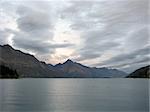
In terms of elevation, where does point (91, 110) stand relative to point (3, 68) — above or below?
below

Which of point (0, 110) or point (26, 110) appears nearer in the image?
point (26, 110)

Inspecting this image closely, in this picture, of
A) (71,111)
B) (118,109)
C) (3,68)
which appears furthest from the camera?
(3,68)

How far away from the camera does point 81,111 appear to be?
4481cm

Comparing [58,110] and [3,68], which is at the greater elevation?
[3,68]

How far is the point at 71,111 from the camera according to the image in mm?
43438

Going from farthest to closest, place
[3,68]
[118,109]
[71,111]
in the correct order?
[3,68]
[118,109]
[71,111]

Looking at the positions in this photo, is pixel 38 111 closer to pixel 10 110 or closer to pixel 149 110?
pixel 10 110

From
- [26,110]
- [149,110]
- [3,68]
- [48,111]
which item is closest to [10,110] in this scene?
[26,110]

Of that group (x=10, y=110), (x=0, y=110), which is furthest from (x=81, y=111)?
(x=0, y=110)

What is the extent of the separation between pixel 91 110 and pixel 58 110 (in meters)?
5.86

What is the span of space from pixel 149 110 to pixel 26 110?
21.4 metres

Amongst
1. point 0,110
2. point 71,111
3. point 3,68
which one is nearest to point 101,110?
point 71,111

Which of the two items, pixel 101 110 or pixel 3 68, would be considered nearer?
pixel 101 110

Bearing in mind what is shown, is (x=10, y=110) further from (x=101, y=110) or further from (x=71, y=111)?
(x=101, y=110)
